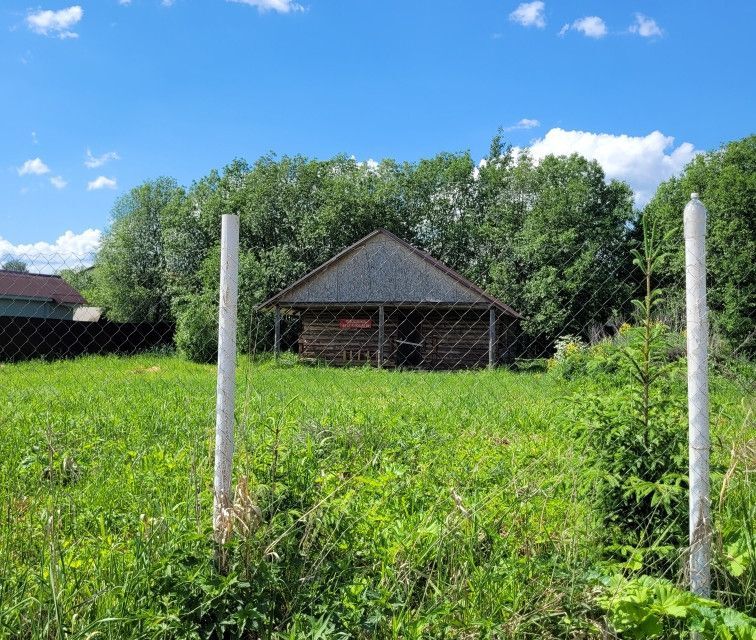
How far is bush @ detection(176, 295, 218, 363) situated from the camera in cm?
2275

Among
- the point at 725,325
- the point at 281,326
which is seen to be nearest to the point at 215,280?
the point at 281,326

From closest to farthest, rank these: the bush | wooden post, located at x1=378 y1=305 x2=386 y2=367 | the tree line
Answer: wooden post, located at x1=378 y1=305 x2=386 y2=367 < the bush < the tree line

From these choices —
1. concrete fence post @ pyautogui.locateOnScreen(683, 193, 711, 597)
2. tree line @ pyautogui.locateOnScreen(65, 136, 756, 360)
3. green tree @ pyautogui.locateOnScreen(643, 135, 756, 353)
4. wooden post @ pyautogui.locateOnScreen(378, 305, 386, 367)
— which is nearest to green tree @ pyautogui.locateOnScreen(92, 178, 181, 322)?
tree line @ pyautogui.locateOnScreen(65, 136, 756, 360)

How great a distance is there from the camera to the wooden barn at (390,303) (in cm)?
2309

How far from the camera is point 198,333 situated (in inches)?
914

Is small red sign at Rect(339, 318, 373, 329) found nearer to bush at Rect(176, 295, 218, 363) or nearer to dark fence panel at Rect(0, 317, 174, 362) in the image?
bush at Rect(176, 295, 218, 363)

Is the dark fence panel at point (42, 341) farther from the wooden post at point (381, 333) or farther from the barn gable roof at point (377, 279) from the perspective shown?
the wooden post at point (381, 333)

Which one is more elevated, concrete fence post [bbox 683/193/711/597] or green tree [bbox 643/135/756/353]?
green tree [bbox 643/135/756/353]

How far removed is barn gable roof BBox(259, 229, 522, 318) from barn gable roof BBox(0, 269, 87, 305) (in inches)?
481

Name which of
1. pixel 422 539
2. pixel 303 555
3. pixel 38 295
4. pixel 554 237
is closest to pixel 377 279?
pixel 554 237

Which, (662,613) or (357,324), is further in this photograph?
(357,324)

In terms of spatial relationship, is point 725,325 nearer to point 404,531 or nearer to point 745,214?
point 745,214

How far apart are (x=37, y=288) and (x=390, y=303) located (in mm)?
19534

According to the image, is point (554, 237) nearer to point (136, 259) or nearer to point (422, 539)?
point (136, 259)
